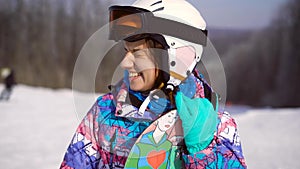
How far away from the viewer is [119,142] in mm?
1182

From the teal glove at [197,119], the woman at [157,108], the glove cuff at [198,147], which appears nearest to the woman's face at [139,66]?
the woman at [157,108]

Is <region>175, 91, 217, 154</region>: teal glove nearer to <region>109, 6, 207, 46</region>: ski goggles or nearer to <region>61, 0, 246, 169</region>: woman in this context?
<region>61, 0, 246, 169</region>: woman

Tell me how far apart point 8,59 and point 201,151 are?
11.4 meters

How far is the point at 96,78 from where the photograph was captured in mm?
1214

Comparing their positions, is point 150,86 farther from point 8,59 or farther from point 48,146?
point 8,59

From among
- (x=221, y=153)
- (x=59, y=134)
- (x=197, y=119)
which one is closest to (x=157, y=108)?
(x=197, y=119)

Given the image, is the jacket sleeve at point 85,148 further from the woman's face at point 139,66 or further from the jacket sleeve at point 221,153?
the jacket sleeve at point 221,153

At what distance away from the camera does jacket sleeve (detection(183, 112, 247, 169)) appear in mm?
1114

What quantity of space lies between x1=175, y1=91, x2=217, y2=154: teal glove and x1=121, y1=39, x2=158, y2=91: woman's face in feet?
0.36

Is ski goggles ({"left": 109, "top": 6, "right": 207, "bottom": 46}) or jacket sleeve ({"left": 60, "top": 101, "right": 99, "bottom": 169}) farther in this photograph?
jacket sleeve ({"left": 60, "top": 101, "right": 99, "bottom": 169})

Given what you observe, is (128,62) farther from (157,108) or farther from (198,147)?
(198,147)

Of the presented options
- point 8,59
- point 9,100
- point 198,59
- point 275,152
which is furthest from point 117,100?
point 8,59

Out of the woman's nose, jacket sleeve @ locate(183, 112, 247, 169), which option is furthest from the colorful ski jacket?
the woman's nose

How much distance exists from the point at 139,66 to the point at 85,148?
1.11 feet
